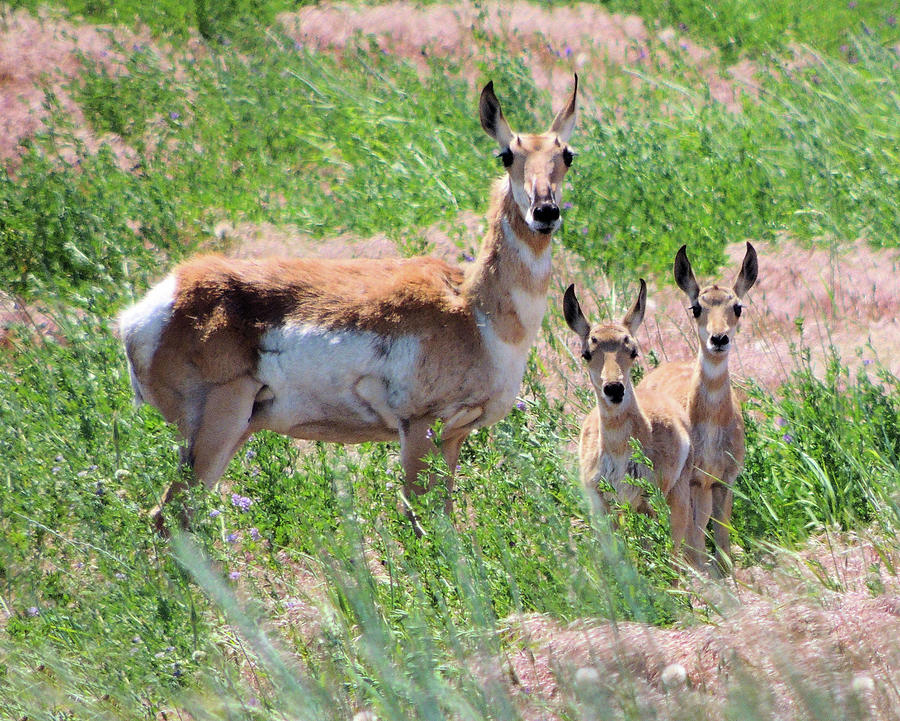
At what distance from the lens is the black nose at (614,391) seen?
5887mm

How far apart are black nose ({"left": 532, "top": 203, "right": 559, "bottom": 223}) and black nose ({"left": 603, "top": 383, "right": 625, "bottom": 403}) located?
90cm

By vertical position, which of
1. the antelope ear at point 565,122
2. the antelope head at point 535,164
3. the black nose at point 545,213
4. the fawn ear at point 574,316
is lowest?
the fawn ear at point 574,316

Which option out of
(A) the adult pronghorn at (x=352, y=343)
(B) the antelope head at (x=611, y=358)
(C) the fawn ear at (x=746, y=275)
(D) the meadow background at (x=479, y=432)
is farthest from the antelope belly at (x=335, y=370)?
(C) the fawn ear at (x=746, y=275)

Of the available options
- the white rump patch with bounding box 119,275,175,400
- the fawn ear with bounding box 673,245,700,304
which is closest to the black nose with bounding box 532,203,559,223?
the fawn ear with bounding box 673,245,700,304

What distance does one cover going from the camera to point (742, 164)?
1013cm

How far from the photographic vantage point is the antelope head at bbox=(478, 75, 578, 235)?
612cm

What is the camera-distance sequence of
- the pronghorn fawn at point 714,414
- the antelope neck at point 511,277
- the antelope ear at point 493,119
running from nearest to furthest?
the pronghorn fawn at point 714,414, the antelope neck at point 511,277, the antelope ear at point 493,119

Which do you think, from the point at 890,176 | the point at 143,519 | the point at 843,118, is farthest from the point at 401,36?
the point at 143,519

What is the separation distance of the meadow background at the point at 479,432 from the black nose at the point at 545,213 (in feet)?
3.64

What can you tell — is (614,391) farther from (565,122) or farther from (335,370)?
(565,122)

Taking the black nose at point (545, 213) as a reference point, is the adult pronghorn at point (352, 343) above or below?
below

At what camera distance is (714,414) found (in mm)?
6383

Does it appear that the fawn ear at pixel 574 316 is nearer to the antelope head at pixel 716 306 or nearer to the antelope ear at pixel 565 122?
the antelope head at pixel 716 306

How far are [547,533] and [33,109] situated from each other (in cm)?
1155
